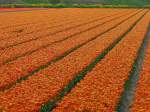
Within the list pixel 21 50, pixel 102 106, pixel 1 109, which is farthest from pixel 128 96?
pixel 21 50

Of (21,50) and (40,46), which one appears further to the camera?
(40,46)

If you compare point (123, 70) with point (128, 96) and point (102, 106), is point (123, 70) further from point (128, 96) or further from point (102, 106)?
point (102, 106)

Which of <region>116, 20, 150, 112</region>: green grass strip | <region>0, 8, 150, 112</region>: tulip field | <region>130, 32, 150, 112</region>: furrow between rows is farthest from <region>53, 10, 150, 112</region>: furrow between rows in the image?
<region>130, 32, 150, 112</region>: furrow between rows

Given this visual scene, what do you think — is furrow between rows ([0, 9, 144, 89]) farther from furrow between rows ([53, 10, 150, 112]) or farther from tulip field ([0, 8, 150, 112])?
furrow between rows ([53, 10, 150, 112])

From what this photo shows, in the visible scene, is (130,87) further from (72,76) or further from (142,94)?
(72,76)

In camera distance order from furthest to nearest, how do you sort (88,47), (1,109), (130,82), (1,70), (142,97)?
(88,47), (1,70), (130,82), (142,97), (1,109)

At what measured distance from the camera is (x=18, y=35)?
24203 mm

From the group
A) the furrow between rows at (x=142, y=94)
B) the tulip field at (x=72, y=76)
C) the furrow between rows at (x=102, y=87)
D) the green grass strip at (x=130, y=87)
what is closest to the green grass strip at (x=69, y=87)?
the tulip field at (x=72, y=76)

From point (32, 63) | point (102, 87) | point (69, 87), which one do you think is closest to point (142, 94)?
point (102, 87)

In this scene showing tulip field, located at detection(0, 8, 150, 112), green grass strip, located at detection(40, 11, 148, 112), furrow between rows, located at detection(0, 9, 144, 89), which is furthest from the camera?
furrow between rows, located at detection(0, 9, 144, 89)

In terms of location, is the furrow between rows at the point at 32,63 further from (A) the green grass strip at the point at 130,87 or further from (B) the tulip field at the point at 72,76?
(A) the green grass strip at the point at 130,87

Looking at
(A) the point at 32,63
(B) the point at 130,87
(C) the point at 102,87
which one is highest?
(C) the point at 102,87

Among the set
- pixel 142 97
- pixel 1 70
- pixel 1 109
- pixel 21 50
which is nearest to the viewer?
pixel 1 109

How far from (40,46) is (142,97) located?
31.2ft
